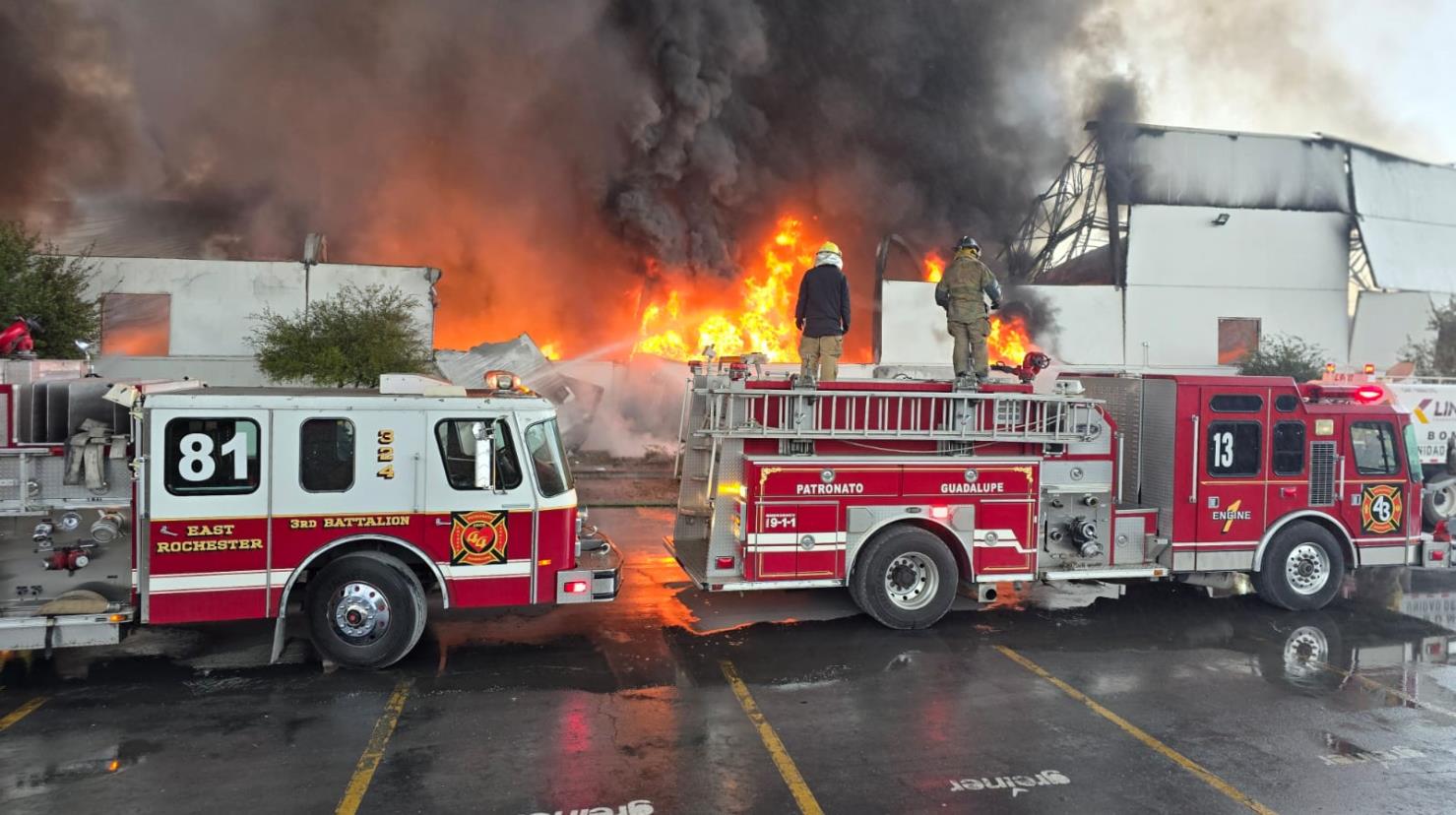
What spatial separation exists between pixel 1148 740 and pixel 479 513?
16.1 ft

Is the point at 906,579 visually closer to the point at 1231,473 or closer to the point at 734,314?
the point at 1231,473

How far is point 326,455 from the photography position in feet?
21.8

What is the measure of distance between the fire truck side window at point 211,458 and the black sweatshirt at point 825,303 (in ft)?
16.4

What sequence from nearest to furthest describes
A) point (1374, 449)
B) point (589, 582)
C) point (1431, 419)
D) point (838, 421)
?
point (589, 582) < point (838, 421) < point (1374, 449) < point (1431, 419)

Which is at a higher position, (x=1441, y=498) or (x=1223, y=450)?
(x=1223, y=450)

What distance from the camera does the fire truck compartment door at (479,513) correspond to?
6789mm

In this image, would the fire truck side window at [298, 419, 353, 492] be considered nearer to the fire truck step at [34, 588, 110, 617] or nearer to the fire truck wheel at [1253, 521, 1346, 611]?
the fire truck step at [34, 588, 110, 617]

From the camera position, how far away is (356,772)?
5066mm

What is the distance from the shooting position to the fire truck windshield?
7.00m

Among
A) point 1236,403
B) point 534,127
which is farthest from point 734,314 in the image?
point 1236,403

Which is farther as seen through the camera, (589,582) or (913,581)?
(913,581)

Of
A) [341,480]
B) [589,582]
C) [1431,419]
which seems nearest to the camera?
[341,480]

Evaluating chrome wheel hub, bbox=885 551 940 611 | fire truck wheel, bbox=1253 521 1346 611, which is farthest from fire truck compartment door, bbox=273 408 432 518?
fire truck wheel, bbox=1253 521 1346 611

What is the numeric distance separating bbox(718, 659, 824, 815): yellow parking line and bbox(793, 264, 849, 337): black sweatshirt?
11.5 ft
